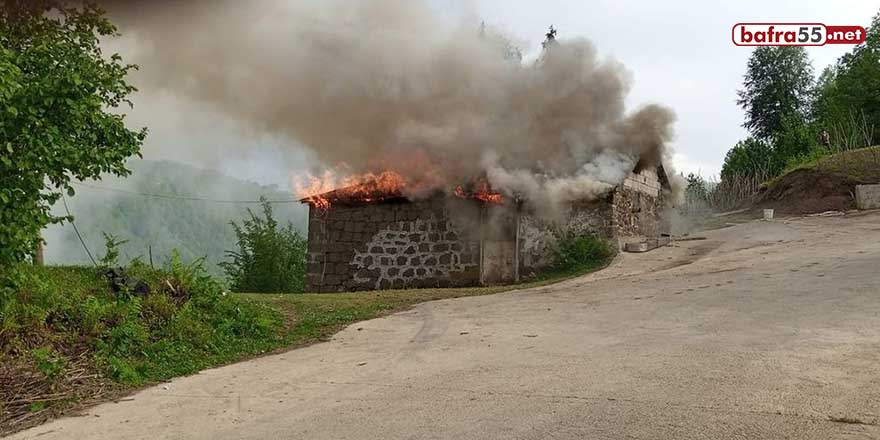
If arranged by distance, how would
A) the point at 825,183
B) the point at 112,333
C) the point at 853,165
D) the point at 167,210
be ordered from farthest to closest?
1. the point at 167,210
2. the point at 853,165
3. the point at 825,183
4. the point at 112,333

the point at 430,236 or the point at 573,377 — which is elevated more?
the point at 430,236

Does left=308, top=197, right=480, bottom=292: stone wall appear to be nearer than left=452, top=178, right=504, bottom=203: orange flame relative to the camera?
No

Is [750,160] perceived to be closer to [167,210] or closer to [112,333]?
[112,333]

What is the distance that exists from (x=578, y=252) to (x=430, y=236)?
12.7 feet

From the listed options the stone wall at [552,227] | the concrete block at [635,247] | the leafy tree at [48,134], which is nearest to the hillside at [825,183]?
the concrete block at [635,247]

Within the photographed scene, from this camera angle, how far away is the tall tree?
4872cm

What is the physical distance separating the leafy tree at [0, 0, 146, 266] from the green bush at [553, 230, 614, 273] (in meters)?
11.2

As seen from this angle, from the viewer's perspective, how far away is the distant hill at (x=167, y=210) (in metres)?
72.8

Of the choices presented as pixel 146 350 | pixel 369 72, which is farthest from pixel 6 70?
pixel 369 72

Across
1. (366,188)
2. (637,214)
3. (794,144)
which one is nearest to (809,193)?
(637,214)

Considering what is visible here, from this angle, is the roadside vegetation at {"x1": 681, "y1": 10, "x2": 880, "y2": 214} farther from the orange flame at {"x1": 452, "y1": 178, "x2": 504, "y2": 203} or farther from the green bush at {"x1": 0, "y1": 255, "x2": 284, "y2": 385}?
the green bush at {"x1": 0, "y1": 255, "x2": 284, "y2": 385}

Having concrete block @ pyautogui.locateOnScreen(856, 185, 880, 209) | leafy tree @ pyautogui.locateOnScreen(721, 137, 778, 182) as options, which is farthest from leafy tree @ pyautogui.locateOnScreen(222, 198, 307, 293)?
leafy tree @ pyautogui.locateOnScreen(721, 137, 778, 182)

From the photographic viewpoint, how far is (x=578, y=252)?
16.8m

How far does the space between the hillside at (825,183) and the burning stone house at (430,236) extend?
392 inches
